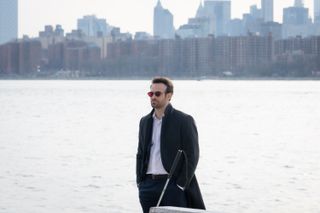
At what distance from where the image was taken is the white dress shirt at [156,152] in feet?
27.3

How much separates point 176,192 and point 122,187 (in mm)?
10348

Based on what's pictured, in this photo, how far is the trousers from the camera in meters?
8.27

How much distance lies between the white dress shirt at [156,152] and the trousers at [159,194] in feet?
0.26

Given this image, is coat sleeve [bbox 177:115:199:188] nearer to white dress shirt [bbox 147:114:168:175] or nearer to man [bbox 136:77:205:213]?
man [bbox 136:77:205:213]

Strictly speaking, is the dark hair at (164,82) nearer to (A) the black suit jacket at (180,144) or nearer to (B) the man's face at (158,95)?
(B) the man's face at (158,95)

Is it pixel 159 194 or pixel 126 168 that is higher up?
pixel 159 194

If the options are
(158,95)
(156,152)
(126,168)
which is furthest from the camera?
(126,168)

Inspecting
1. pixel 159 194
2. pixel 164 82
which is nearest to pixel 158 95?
pixel 164 82

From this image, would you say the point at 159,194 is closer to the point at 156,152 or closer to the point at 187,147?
the point at 156,152

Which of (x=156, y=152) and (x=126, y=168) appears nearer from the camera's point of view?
(x=156, y=152)

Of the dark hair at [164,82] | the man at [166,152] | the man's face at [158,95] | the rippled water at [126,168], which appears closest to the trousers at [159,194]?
the man at [166,152]

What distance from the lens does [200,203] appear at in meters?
8.38

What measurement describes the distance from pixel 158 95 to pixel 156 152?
0.47 m

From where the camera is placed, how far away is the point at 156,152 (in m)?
8.35
